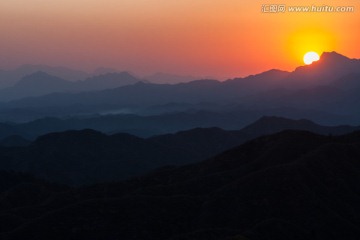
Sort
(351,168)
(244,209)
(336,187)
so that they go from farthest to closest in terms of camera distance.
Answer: (351,168)
(336,187)
(244,209)

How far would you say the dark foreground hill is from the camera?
9306cm

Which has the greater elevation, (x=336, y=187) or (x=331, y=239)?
(x=336, y=187)

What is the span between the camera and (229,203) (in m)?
105

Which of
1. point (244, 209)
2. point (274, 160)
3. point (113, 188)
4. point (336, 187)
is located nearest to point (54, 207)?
point (113, 188)

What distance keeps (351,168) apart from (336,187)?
9835 mm

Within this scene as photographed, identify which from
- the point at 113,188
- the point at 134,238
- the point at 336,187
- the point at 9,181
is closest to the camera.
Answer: the point at 134,238

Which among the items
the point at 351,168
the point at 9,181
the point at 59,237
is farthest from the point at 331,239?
the point at 9,181

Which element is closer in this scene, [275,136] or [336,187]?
[336,187]

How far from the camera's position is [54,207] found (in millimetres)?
114688

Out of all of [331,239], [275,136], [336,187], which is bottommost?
[331,239]

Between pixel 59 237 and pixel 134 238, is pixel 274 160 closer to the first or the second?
pixel 134 238

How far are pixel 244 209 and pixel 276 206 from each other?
6.04 metres

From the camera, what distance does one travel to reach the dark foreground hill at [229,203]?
305 ft

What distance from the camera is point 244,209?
337ft
